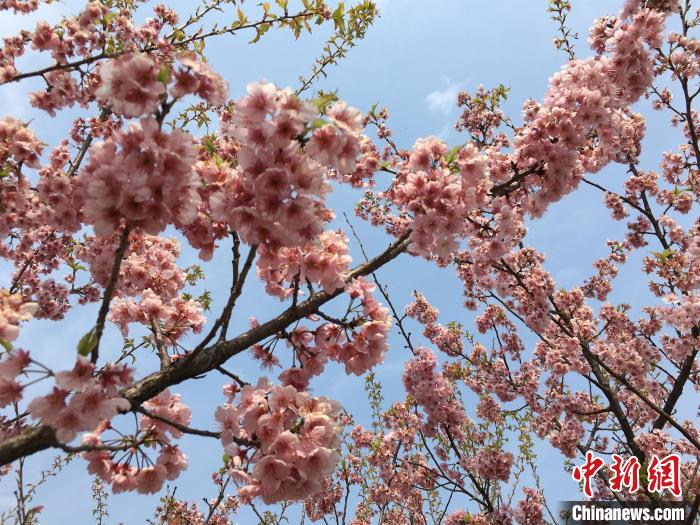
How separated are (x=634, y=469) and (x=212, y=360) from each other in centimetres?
731

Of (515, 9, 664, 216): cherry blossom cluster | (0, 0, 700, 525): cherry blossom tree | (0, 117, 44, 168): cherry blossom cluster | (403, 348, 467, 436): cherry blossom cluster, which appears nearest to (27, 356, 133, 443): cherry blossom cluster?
(0, 0, 700, 525): cherry blossom tree

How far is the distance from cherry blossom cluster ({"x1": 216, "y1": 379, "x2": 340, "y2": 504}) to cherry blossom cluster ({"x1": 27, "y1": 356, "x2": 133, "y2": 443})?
69cm

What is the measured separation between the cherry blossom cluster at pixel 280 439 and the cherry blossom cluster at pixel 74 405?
693mm

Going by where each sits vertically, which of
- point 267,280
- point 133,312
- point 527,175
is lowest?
point 133,312

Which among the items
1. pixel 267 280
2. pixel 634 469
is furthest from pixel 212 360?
pixel 634 469

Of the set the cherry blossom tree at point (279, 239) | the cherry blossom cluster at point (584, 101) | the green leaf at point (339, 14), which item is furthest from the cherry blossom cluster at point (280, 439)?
the green leaf at point (339, 14)

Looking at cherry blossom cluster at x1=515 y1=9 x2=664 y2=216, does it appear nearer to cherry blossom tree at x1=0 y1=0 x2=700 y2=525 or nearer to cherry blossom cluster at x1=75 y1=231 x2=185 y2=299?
cherry blossom tree at x1=0 y1=0 x2=700 y2=525

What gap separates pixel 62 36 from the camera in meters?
5.07

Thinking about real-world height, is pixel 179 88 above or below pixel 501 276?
below

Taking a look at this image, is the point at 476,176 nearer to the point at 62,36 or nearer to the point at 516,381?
the point at 62,36

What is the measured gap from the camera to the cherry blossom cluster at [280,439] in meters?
2.32

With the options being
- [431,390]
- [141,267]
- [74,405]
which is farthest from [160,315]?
[431,390]

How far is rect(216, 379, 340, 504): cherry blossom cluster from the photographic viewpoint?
91.5 inches

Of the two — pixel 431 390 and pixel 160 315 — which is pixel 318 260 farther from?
pixel 431 390
